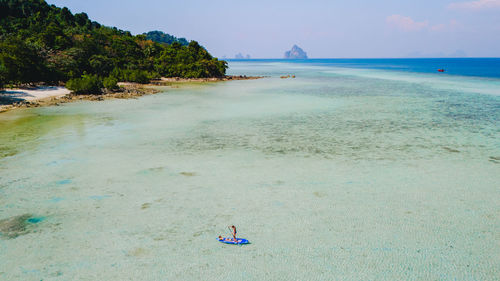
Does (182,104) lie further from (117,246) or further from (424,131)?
(117,246)

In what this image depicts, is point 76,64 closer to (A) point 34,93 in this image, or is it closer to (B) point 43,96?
(A) point 34,93

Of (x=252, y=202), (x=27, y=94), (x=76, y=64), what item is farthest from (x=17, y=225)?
(x=76, y=64)

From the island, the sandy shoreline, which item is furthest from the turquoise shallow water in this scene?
the island

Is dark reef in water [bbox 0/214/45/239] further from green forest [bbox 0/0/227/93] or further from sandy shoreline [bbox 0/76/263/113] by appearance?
green forest [bbox 0/0/227/93]

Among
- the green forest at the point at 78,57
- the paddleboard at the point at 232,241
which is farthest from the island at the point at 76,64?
the paddleboard at the point at 232,241

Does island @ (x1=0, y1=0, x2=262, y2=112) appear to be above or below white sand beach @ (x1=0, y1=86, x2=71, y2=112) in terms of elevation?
above

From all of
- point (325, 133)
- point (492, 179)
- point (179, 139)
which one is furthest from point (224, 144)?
point (492, 179)

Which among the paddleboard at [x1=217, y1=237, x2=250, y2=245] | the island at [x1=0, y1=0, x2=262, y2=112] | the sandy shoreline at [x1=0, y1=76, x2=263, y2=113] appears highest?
the island at [x1=0, y1=0, x2=262, y2=112]

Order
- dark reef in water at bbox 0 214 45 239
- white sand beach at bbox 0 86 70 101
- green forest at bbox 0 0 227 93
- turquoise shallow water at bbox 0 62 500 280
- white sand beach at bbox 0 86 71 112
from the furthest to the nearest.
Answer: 1. green forest at bbox 0 0 227 93
2. white sand beach at bbox 0 86 70 101
3. white sand beach at bbox 0 86 71 112
4. dark reef in water at bbox 0 214 45 239
5. turquoise shallow water at bbox 0 62 500 280
